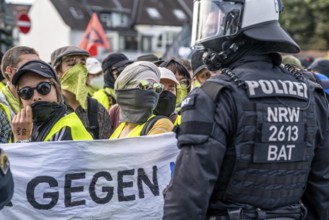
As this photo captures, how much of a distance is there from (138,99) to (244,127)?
136cm

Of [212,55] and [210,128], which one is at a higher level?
[212,55]

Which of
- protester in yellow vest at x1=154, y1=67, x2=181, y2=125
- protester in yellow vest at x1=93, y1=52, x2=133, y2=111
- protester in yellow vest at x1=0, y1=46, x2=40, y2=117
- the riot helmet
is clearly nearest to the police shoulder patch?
the riot helmet

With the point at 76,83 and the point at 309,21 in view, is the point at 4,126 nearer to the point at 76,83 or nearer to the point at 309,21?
the point at 76,83

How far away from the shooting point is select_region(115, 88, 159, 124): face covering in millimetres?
4027

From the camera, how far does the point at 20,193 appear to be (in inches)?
140

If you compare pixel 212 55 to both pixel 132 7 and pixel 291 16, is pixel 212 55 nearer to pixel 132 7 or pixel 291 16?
pixel 291 16

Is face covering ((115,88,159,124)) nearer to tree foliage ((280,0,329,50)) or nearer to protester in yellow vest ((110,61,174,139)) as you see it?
protester in yellow vest ((110,61,174,139))

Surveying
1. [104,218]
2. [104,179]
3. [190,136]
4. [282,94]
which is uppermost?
[282,94]

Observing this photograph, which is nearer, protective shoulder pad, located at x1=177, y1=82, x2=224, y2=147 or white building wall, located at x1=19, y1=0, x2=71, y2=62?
protective shoulder pad, located at x1=177, y1=82, x2=224, y2=147

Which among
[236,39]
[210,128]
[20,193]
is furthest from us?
[20,193]

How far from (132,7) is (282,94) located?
60945 millimetres

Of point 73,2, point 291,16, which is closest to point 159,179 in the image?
point 291,16

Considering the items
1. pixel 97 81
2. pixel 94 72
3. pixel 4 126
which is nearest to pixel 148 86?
pixel 4 126

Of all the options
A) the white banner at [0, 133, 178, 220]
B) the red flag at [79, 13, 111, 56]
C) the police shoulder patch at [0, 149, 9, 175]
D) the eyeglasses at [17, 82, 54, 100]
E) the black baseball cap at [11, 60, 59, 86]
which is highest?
the red flag at [79, 13, 111, 56]
